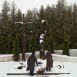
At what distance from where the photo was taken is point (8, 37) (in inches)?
1453

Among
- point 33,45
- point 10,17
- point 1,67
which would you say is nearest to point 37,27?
point 10,17

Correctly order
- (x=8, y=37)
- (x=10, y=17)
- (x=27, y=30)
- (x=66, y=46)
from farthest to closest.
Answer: (x=10, y=17)
(x=27, y=30)
(x=8, y=37)
(x=66, y=46)

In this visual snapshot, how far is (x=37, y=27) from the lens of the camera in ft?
132

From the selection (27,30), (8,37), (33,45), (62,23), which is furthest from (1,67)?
(62,23)

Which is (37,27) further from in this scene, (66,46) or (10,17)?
(66,46)

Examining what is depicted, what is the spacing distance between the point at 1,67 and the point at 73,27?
81.2 ft

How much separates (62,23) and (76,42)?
3.80 meters

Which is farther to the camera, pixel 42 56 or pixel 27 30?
pixel 27 30

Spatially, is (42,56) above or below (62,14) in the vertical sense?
below

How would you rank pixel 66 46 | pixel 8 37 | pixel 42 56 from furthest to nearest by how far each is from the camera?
pixel 8 37, pixel 66 46, pixel 42 56

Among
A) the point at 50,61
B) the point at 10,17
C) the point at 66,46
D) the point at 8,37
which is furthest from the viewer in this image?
the point at 10,17

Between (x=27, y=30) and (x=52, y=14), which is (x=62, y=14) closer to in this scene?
(x=52, y=14)

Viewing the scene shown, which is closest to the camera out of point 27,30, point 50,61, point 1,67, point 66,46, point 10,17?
point 50,61

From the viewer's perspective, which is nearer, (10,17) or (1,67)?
(1,67)
